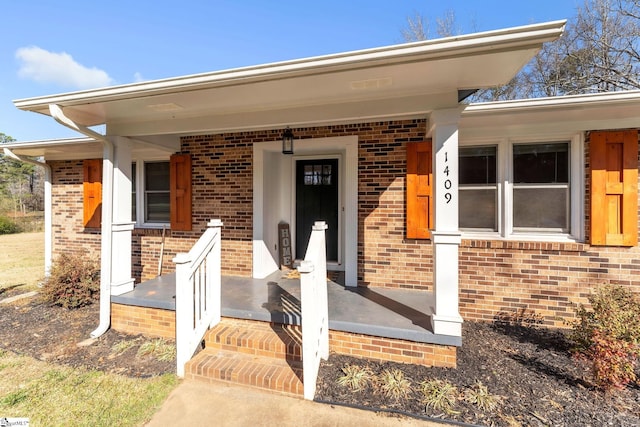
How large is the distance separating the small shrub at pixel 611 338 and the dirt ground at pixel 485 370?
0.15 metres

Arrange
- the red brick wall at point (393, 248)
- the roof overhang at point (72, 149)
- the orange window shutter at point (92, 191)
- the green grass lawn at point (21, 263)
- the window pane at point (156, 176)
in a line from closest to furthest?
the red brick wall at point (393, 248) → the roof overhang at point (72, 149) → the window pane at point (156, 176) → the orange window shutter at point (92, 191) → the green grass lawn at point (21, 263)

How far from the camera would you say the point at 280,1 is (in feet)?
21.3

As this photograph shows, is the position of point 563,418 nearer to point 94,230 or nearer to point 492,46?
point 492,46

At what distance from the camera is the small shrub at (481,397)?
2.48 metres

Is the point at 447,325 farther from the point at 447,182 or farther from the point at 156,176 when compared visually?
the point at 156,176

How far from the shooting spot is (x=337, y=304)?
3.74 metres

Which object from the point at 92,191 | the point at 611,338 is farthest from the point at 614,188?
the point at 92,191

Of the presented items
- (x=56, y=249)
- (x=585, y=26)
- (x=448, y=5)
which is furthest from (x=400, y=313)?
(x=585, y=26)

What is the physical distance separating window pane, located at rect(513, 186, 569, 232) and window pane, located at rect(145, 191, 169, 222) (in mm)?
5926

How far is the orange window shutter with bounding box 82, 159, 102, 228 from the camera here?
19.8ft

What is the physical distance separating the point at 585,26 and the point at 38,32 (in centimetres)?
1485

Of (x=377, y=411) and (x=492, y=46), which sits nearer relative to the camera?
(x=492, y=46)

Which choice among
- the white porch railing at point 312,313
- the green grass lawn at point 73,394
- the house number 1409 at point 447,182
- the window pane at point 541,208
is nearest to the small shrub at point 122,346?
the green grass lawn at point 73,394

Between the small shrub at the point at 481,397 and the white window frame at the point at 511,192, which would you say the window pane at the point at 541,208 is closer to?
the white window frame at the point at 511,192
